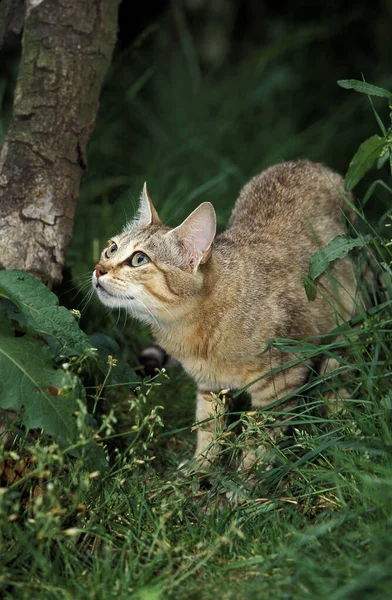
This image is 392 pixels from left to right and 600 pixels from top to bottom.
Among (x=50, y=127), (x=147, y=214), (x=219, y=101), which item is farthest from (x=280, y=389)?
(x=219, y=101)

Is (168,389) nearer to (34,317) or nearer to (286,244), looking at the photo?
(286,244)

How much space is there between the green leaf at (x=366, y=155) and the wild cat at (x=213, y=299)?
171mm

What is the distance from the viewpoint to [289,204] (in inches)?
170

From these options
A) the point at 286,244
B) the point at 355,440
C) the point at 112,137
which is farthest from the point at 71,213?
the point at 112,137

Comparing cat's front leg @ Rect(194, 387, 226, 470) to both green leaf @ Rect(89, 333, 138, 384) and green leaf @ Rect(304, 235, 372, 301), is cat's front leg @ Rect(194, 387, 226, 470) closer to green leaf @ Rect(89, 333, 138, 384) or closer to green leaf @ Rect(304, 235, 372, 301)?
green leaf @ Rect(89, 333, 138, 384)


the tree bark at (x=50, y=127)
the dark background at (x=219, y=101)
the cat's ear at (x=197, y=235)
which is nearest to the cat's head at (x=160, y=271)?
the cat's ear at (x=197, y=235)

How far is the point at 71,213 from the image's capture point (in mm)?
4133

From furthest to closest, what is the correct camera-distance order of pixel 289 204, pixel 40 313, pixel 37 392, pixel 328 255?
pixel 289 204
pixel 328 255
pixel 40 313
pixel 37 392

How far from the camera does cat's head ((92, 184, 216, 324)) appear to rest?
363cm

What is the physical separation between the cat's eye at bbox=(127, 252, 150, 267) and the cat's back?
0.63 meters

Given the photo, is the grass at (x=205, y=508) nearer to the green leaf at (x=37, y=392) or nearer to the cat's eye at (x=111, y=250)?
the green leaf at (x=37, y=392)

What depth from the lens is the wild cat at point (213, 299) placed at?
3.67 metres

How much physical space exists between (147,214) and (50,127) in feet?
2.31

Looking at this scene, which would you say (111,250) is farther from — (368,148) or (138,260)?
(368,148)
